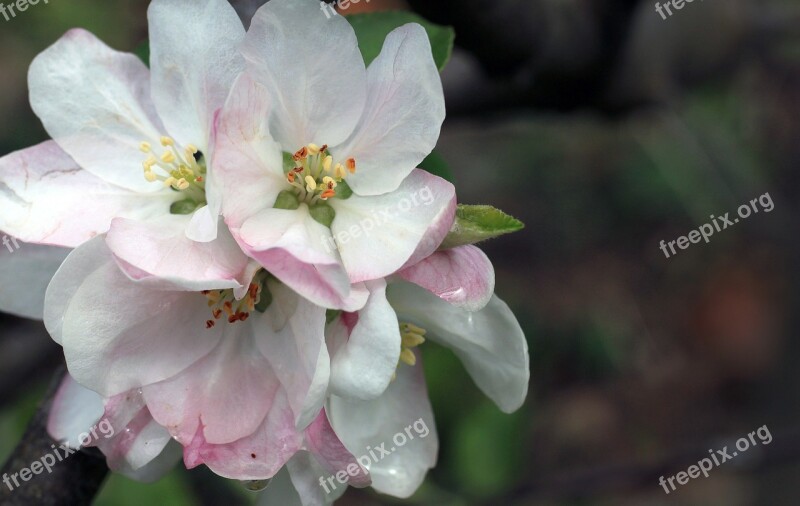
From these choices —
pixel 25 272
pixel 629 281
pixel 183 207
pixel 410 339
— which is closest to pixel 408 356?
pixel 410 339

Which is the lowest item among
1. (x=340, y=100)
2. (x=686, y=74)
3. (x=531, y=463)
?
(x=531, y=463)

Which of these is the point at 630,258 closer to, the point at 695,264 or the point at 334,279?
the point at 695,264

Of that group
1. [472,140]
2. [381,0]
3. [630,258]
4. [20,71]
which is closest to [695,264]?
[630,258]

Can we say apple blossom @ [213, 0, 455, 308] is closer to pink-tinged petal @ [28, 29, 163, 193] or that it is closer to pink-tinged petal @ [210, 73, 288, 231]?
pink-tinged petal @ [210, 73, 288, 231]

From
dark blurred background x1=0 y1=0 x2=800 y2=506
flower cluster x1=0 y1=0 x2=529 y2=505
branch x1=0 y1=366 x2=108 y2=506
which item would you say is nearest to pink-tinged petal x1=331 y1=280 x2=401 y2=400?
flower cluster x1=0 y1=0 x2=529 y2=505

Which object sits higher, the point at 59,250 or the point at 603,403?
the point at 59,250

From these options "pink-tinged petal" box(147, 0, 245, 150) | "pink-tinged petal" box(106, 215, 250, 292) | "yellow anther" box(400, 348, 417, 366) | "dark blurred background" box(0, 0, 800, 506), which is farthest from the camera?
"dark blurred background" box(0, 0, 800, 506)

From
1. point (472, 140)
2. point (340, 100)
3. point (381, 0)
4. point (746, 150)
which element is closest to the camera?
point (340, 100)
